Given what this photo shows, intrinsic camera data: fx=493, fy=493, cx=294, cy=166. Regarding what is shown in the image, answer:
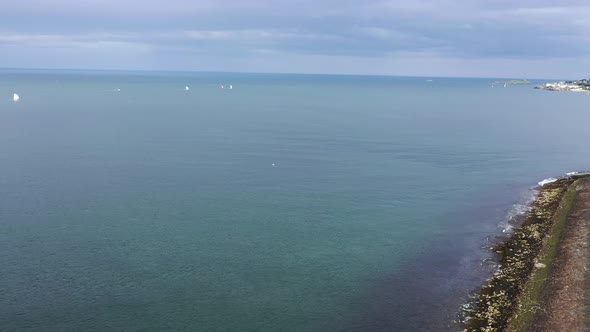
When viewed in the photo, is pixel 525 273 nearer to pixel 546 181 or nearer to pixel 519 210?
pixel 519 210

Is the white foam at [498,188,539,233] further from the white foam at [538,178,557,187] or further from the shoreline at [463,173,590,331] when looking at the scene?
the white foam at [538,178,557,187]

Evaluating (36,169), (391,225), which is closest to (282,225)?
(391,225)

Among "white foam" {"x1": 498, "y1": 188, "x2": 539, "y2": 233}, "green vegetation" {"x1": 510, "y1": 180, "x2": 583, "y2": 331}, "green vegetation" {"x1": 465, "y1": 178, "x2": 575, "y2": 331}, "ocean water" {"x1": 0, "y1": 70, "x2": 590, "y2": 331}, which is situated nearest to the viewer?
"green vegetation" {"x1": 510, "y1": 180, "x2": 583, "y2": 331}

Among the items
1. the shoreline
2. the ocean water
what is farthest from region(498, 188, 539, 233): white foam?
the shoreline

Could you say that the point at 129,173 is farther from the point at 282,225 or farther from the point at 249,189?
the point at 282,225

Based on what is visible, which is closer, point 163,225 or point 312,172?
point 163,225
